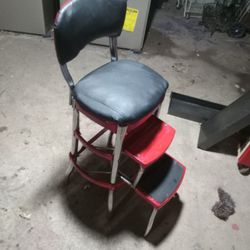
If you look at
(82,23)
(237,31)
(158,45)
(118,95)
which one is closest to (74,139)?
(118,95)

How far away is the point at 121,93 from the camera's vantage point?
959mm

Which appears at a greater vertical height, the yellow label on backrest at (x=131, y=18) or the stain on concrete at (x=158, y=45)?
the yellow label on backrest at (x=131, y=18)

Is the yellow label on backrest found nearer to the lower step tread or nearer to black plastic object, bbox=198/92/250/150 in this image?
black plastic object, bbox=198/92/250/150

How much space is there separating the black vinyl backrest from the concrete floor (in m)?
0.78

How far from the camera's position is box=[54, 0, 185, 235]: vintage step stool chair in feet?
2.95

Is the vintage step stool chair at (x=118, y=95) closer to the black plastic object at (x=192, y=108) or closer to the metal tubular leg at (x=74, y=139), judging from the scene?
the metal tubular leg at (x=74, y=139)

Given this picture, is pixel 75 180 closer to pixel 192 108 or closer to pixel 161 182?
pixel 161 182

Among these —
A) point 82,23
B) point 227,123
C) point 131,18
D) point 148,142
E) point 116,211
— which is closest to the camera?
point 82,23

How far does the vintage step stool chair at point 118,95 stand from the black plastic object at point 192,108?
76 cm

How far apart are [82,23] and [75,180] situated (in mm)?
866

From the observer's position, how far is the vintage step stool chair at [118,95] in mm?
898

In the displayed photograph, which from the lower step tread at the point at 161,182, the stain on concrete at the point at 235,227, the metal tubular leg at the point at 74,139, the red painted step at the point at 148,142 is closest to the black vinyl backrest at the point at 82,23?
the metal tubular leg at the point at 74,139

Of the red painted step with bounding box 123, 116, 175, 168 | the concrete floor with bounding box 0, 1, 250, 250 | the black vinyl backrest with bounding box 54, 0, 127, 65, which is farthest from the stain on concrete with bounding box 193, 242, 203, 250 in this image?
the black vinyl backrest with bounding box 54, 0, 127, 65

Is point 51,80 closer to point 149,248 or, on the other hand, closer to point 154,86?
point 154,86
